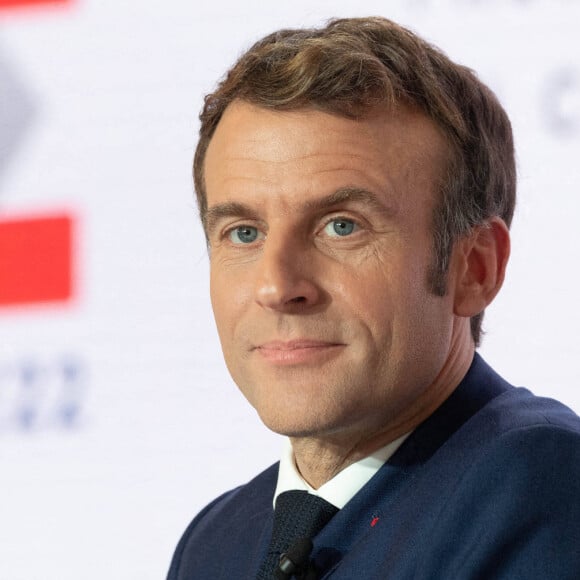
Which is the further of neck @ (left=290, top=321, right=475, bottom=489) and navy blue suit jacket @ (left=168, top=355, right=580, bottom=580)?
neck @ (left=290, top=321, right=475, bottom=489)

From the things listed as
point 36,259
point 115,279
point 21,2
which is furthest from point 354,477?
point 21,2

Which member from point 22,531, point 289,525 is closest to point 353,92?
point 289,525

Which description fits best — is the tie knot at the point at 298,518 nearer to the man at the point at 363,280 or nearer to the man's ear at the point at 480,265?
the man at the point at 363,280

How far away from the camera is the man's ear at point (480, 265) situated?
6.89ft

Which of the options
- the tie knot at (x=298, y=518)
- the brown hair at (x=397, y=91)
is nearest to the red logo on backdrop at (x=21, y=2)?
the brown hair at (x=397, y=91)

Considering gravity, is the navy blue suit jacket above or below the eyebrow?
below

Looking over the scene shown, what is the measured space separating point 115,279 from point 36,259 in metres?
0.31

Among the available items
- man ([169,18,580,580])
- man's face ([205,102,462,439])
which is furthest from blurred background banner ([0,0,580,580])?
man's face ([205,102,462,439])

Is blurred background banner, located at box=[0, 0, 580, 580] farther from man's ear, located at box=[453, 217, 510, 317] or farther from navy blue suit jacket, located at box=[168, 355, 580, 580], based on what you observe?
navy blue suit jacket, located at box=[168, 355, 580, 580]

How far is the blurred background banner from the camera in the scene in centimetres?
318

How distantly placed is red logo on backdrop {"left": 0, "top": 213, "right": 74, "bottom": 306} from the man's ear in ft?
5.22

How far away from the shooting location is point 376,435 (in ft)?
6.84

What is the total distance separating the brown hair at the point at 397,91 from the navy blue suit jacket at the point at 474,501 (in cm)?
23

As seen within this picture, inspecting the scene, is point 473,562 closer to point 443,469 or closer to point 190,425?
point 443,469
